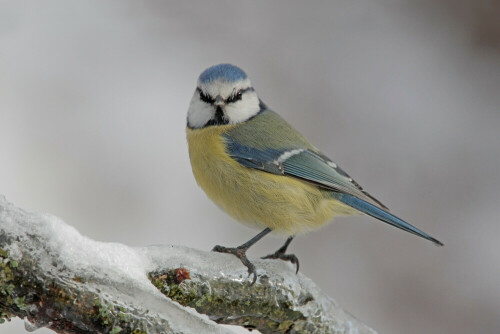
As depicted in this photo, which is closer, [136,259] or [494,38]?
[136,259]

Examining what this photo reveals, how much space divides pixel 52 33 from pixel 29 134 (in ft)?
2.39

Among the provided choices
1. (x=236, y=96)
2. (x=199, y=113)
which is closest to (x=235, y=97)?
(x=236, y=96)

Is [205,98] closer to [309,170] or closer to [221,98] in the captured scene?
[221,98]

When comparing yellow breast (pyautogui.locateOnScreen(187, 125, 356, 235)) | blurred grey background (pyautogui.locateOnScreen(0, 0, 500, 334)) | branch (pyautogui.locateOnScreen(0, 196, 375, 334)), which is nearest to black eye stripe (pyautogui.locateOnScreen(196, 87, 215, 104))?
yellow breast (pyautogui.locateOnScreen(187, 125, 356, 235))

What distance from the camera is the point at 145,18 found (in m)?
3.79

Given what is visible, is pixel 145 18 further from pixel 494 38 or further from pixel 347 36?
pixel 494 38

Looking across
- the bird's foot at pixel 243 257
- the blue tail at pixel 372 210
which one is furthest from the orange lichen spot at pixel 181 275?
the blue tail at pixel 372 210

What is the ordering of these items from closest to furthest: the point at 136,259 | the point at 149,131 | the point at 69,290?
1. the point at 69,290
2. the point at 136,259
3. the point at 149,131

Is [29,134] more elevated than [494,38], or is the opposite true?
[494,38]

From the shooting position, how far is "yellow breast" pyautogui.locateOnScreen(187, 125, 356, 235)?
6.57 feet

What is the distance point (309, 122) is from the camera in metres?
3.68

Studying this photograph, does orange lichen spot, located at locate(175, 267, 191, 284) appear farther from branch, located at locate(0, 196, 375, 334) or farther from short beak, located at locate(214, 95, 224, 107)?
short beak, located at locate(214, 95, 224, 107)

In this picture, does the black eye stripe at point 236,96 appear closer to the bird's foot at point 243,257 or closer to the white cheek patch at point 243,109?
the white cheek patch at point 243,109

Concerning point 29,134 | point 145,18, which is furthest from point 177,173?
point 145,18
